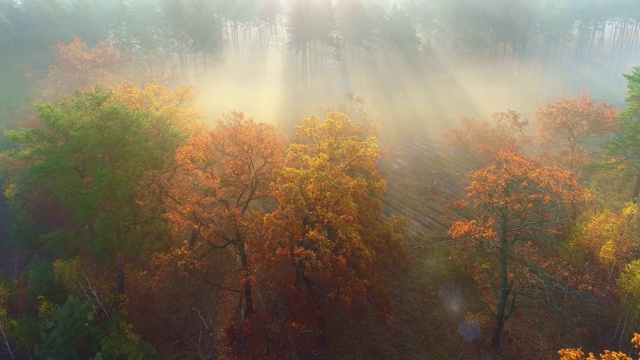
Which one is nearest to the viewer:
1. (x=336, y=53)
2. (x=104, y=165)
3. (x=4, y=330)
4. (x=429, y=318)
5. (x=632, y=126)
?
(x=429, y=318)

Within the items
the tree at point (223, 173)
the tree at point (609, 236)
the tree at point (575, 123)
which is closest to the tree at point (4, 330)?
the tree at point (223, 173)

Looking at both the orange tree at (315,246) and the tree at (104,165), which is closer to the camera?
the orange tree at (315,246)

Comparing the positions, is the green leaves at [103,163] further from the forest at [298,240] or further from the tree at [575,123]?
the tree at [575,123]

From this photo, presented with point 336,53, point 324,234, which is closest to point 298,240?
point 324,234

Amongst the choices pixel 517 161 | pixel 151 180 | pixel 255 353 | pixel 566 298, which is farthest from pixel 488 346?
pixel 151 180

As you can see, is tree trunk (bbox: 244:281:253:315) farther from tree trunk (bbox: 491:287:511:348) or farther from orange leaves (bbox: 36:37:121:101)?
orange leaves (bbox: 36:37:121:101)

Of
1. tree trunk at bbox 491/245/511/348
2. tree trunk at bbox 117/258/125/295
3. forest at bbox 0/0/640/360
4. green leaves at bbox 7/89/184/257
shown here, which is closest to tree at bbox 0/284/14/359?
forest at bbox 0/0/640/360

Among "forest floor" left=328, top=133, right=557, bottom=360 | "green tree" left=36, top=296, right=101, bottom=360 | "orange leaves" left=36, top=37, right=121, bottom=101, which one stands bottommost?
"forest floor" left=328, top=133, right=557, bottom=360

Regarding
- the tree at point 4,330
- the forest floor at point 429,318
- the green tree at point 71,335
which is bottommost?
the tree at point 4,330

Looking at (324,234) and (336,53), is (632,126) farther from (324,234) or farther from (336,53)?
(336,53)

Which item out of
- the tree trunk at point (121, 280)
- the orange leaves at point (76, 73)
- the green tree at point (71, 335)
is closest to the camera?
the green tree at point (71, 335)

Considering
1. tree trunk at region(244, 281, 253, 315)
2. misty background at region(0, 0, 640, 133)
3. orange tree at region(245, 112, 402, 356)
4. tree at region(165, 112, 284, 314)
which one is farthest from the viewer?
misty background at region(0, 0, 640, 133)
